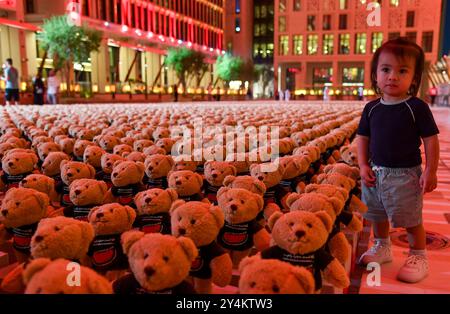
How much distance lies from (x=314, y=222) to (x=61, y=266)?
1.17 meters

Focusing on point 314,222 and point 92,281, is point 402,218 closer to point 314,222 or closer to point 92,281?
point 314,222

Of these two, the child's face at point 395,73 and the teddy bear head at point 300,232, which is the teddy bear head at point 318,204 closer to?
the teddy bear head at point 300,232

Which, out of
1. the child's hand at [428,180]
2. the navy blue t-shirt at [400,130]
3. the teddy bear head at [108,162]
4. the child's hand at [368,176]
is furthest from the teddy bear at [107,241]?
the child's hand at [428,180]

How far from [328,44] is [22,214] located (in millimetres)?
56738

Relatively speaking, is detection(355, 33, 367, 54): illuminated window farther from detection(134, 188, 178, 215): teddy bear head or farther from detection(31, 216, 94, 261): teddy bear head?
detection(31, 216, 94, 261): teddy bear head

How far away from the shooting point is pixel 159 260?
5.90ft

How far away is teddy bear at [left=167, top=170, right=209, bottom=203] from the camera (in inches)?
130

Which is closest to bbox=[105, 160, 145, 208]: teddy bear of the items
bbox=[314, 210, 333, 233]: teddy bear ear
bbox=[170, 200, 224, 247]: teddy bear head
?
bbox=[170, 200, 224, 247]: teddy bear head

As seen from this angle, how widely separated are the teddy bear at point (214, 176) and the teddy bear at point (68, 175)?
40.3 inches

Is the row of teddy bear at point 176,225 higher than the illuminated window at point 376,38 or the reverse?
the reverse

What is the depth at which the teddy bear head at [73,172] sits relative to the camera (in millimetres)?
3631

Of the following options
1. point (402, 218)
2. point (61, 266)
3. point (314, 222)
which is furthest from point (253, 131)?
point (61, 266)

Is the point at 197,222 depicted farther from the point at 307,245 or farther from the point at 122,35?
the point at 122,35

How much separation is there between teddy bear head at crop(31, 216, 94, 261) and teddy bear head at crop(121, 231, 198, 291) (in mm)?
343
